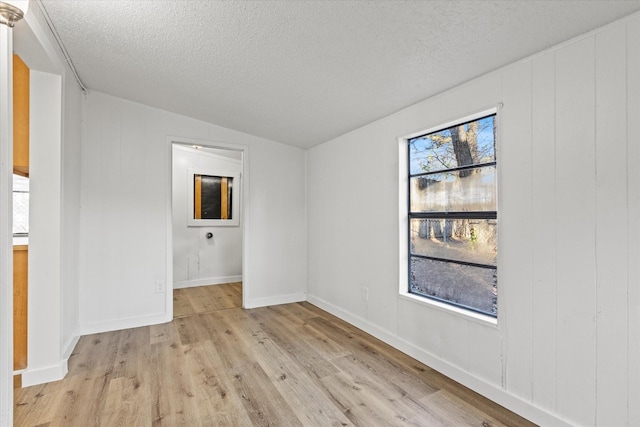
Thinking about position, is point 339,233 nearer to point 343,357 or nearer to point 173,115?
point 343,357

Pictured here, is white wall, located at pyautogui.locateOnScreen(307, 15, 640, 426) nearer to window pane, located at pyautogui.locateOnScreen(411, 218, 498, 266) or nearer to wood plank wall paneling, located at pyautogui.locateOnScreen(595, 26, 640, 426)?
wood plank wall paneling, located at pyautogui.locateOnScreen(595, 26, 640, 426)

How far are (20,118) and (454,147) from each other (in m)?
3.10

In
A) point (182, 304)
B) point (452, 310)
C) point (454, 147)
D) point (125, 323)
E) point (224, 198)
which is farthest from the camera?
point (224, 198)

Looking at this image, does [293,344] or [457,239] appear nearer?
[457,239]

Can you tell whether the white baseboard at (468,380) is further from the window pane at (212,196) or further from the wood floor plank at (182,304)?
the window pane at (212,196)

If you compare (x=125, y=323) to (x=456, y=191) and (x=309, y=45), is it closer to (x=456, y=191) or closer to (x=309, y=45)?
(x=309, y=45)

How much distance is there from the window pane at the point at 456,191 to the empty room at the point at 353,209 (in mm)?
17

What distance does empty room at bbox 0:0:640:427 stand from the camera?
4.89 ft

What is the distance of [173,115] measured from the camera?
354 centimetres

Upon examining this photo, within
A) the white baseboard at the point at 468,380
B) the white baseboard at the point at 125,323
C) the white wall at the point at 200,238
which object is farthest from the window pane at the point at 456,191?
the white wall at the point at 200,238

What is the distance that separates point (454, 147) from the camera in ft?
7.67

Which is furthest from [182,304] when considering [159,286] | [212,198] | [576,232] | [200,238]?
[576,232]

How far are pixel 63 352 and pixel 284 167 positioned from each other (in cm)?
284

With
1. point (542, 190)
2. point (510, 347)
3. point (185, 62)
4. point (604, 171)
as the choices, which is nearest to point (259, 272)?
point (185, 62)
